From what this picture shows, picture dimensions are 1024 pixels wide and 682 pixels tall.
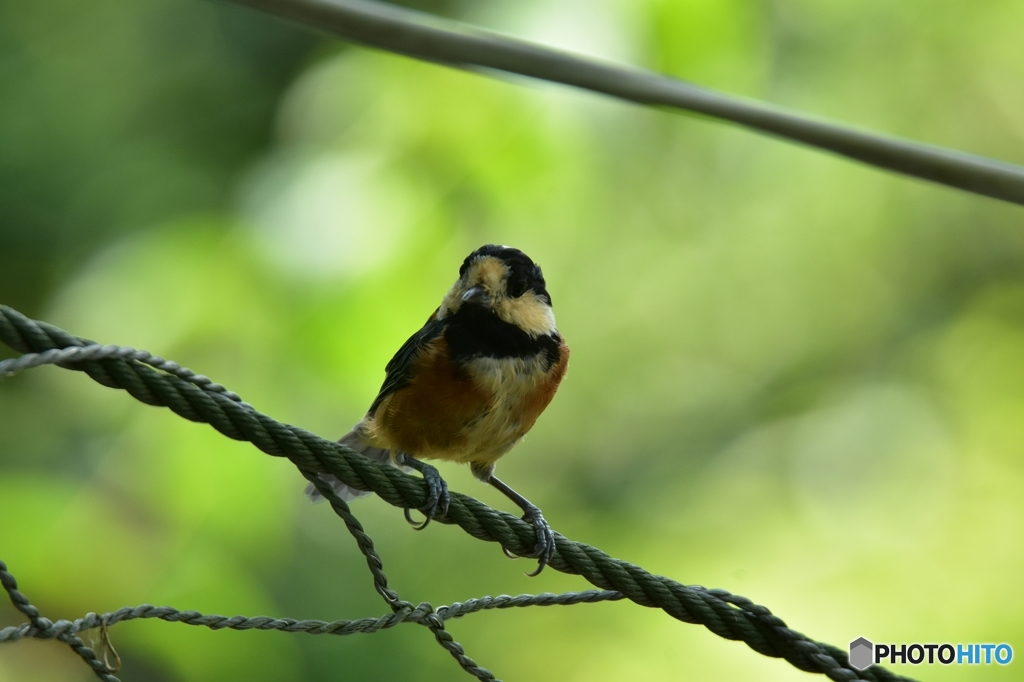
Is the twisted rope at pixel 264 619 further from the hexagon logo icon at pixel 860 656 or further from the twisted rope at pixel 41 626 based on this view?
the hexagon logo icon at pixel 860 656

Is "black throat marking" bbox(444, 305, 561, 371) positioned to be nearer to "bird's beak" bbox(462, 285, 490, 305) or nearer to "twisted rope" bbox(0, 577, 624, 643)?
"bird's beak" bbox(462, 285, 490, 305)

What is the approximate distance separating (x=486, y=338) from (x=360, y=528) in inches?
42.0

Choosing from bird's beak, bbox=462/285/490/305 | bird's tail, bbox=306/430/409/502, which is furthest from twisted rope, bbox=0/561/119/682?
bird's tail, bbox=306/430/409/502

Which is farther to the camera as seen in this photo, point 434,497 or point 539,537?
point 539,537

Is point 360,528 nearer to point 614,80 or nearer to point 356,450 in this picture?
point 614,80

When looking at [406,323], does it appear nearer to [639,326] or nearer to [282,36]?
[639,326]

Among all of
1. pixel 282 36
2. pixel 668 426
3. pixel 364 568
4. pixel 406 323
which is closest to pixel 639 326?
pixel 668 426

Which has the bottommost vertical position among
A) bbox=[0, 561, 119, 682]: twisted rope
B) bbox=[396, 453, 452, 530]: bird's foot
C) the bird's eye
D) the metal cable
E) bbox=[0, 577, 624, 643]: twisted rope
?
bbox=[0, 561, 119, 682]: twisted rope

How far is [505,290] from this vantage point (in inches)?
123

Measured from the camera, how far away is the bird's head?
10.1ft

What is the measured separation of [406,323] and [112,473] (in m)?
1.81

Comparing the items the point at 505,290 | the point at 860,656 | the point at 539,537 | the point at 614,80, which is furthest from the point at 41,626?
the point at 860,656

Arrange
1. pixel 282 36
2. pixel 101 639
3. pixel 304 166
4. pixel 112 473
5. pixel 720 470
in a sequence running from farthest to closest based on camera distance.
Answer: pixel 282 36
pixel 720 470
pixel 304 166
pixel 112 473
pixel 101 639

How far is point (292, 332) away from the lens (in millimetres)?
5207
